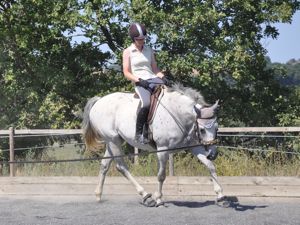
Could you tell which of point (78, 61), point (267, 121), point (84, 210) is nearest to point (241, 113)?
point (267, 121)

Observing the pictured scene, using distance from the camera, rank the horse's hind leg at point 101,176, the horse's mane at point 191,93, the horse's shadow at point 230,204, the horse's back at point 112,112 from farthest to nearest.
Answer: the horse's hind leg at point 101,176, the horse's back at point 112,112, the horse's mane at point 191,93, the horse's shadow at point 230,204

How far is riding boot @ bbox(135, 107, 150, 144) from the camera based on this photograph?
8.41 m

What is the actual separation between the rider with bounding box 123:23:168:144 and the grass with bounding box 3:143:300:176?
212 cm

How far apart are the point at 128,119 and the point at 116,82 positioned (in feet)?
20.9

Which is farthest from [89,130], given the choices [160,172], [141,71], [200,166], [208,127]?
[208,127]

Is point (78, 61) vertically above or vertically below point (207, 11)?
below

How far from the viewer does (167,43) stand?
562 inches

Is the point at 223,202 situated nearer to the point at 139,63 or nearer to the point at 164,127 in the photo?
the point at 164,127

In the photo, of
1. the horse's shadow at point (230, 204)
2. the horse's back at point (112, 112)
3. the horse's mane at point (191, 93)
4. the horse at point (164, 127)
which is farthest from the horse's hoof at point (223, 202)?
the horse's back at point (112, 112)

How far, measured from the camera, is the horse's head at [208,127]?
7941 mm

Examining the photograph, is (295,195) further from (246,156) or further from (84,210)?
(84,210)

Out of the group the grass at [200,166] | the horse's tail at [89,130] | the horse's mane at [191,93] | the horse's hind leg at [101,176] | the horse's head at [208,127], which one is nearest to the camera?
the horse's head at [208,127]

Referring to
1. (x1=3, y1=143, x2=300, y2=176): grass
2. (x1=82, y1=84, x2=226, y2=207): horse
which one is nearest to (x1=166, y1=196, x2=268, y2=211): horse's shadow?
(x1=82, y1=84, x2=226, y2=207): horse

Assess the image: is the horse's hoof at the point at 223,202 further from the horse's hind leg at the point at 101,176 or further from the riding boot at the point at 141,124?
the horse's hind leg at the point at 101,176
